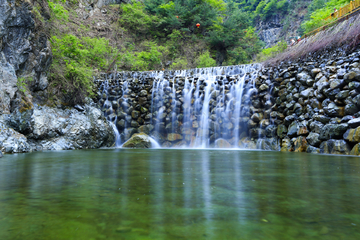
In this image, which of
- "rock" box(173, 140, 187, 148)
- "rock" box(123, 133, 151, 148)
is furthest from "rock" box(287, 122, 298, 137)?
"rock" box(123, 133, 151, 148)

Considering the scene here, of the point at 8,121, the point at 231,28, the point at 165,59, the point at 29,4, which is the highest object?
the point at 231,28

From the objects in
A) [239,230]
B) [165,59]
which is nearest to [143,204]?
[239,230]

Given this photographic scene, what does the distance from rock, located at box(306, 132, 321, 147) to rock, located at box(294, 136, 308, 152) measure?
0.18 m

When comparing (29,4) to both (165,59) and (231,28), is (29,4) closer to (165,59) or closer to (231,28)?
(165,59)

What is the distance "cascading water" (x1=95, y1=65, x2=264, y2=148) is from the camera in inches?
458

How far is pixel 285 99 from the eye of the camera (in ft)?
32.6

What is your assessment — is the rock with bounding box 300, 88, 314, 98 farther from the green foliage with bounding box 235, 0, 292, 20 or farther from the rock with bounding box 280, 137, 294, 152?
the green foliage with bounding box 235, 0, 292, 20

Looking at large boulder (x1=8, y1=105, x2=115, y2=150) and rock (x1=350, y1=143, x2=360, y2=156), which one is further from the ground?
large boulder (x1=8, y1=105, x2=115, y2=150)

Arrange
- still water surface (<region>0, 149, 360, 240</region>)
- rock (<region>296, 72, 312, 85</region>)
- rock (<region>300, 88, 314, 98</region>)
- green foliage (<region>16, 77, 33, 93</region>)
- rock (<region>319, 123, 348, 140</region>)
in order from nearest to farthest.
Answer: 1. still water surface (<region>0, 149, 360, 240</region>)
2. rock (<region>319, 123, 348, 140</region>)
3. green foliage (<region>16, 77, 33, 93</region>)
4. rock (<region>300, 88, 314, 98</region>)
5. rock (<region>296, 72, 312, 85</region>)

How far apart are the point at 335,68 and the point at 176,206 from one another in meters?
8.99

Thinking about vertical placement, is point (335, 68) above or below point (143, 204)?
above

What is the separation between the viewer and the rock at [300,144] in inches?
326

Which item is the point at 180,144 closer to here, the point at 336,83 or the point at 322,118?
the point at 322,118

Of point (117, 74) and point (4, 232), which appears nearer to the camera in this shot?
point (4, 232)
